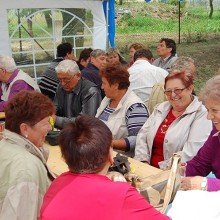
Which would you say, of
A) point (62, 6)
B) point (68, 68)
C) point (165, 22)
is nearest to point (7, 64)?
point (68, 68)

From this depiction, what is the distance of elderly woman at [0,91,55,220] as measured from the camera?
1.80 m

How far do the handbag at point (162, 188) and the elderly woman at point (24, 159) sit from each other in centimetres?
56

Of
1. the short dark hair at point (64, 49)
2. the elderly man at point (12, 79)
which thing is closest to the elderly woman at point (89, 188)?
the elderly man at point (12, 79)

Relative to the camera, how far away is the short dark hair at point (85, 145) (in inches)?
55.9

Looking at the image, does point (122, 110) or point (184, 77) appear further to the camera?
point (122, 110)

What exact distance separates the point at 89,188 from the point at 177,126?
61.6 inches

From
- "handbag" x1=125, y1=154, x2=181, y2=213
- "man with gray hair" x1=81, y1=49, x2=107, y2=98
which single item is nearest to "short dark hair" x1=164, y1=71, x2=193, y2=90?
"handbag" x1=125, y1=154, x2=181, y2=213

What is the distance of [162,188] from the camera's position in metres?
1.79

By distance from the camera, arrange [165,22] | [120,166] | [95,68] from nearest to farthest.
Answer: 1. [120,166]
2. [95,68]
3. [165,22]

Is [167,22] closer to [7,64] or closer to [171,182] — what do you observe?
[7,64]

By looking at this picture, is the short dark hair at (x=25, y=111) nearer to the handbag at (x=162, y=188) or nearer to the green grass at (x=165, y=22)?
the handbag at (x=162, y=188)

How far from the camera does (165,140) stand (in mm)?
2807

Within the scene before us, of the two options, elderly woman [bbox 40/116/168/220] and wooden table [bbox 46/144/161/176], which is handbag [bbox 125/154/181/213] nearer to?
elderly woman [bbox 40/116/168/220]

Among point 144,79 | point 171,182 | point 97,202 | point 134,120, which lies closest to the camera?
point 97,202
